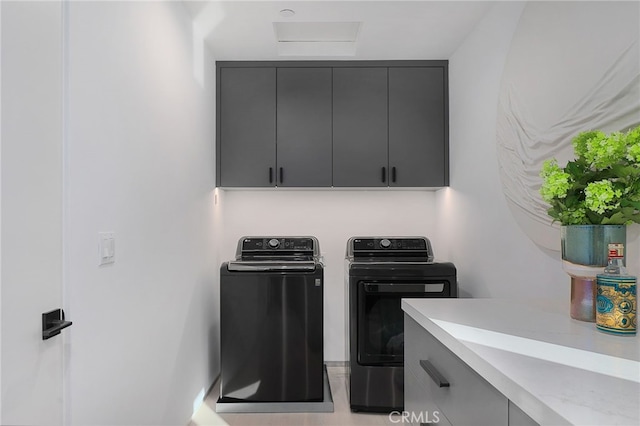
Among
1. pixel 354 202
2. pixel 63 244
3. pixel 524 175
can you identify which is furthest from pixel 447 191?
pixel 63 244

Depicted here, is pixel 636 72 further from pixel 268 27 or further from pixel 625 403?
pixel 268 27

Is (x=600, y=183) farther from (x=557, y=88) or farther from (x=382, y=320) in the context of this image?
(x=382, y=320)

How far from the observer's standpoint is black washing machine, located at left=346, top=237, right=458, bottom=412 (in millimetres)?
2502

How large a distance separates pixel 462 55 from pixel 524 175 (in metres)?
1.20

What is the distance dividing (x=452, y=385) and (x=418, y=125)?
2.30 meters

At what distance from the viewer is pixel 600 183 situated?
103cm

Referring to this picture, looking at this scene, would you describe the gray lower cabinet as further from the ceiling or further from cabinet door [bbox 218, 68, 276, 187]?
cabinet door [bbox 218, 68, 276, 187]

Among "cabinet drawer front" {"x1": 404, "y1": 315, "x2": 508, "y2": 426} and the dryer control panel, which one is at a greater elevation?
the dryer control panel

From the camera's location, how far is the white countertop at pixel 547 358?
2.02 feet

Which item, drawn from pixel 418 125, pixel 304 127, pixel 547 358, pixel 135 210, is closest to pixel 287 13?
pixel 304 127

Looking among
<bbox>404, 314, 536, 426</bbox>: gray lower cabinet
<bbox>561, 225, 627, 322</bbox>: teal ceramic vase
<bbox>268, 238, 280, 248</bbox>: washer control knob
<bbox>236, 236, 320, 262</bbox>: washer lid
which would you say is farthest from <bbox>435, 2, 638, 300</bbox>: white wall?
<bbox>268, 238, 280, 248</bbox>: washer control knob

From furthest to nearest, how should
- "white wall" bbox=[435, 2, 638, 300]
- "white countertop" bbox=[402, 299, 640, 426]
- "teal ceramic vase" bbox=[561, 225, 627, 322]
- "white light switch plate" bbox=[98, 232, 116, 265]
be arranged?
"white wall" bbox=[435, 2, 638, 300]
"white light switch plate" bbox=[98, 232, 116, 265]
"teal ceramic vase" bbox=[561, 225, 627, 322]
"white countertop" bbox=[402, 299, 640, 426]

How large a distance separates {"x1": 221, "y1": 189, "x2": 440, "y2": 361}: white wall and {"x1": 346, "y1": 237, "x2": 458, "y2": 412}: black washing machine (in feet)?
2.45

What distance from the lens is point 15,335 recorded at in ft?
3.23
